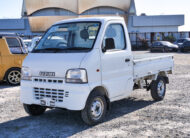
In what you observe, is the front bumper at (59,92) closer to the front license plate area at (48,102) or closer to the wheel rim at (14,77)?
the front license plate area at (48,102)

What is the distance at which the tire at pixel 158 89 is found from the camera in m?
7.24

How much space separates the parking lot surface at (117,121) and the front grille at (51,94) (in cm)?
61

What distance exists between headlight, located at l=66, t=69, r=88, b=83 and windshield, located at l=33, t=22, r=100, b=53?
50 cm

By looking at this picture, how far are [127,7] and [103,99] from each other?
67.5 m

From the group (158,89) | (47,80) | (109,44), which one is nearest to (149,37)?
(158,89)

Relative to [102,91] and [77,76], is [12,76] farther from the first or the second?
[77,76]

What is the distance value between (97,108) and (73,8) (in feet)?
222

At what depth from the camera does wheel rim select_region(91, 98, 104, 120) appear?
16.8ft

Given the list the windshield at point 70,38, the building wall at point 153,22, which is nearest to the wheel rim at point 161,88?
the windshield at point 70,38

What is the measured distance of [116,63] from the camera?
5523 millimetres

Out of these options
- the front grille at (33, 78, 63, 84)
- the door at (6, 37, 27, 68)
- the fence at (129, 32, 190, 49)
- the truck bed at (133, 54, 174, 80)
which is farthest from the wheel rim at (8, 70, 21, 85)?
the fence at (129, 32, 190, 49)

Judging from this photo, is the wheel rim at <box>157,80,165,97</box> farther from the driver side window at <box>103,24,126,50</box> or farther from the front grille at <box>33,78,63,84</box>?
the front grille at <box>33,78,63,84</box>

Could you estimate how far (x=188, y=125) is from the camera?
525 centimetres

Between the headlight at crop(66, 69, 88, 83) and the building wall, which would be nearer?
the headlight at crop(66, 69, 88, 83)
